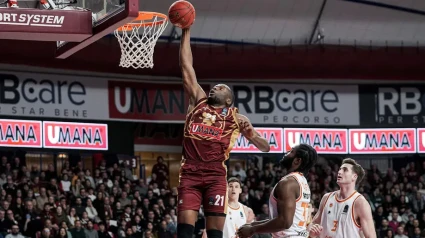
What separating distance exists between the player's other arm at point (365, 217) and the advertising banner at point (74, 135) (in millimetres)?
16559

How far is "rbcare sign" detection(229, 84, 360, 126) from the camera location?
2903 cm

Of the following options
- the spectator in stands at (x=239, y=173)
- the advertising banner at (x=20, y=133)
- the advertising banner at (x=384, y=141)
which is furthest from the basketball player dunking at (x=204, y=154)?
the advertising banner at (x=384, y=141)

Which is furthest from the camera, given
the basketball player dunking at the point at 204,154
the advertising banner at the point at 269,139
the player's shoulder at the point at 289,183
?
the advertising banner at the point at 269,139

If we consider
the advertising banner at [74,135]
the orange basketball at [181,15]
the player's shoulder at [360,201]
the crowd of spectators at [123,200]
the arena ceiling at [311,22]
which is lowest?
the crowd of spectators at [123,200]

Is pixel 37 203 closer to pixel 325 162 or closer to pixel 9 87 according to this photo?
pixel 9 87

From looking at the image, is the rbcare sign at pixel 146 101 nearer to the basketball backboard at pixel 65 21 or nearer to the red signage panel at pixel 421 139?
the red signage panel at pixel 421 139

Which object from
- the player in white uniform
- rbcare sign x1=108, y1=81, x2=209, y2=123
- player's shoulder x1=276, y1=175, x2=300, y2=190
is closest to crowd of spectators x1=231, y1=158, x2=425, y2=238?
rbcare sign x1=108, y1=81, x2=209, y2=123

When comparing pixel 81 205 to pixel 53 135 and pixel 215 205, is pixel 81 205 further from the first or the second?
pixel 215 205

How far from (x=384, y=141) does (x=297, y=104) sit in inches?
122

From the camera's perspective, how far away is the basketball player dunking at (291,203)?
29.4 ft

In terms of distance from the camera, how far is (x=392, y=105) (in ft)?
98.3

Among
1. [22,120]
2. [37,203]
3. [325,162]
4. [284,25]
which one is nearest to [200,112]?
[37,203]

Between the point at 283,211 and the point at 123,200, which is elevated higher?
the point at 283,211

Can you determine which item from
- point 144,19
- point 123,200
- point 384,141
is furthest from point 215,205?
point 384,141
